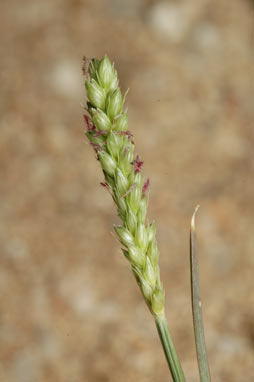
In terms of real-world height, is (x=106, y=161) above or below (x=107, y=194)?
below

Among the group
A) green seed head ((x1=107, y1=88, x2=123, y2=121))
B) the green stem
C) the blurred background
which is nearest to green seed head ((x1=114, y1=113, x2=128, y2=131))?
green seed head ((x1=107, y1=88, x2=123, y2=121))

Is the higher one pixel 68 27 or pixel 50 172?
pixel 68 27

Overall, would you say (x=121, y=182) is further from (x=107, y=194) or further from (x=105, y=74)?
(x=107, y=194)

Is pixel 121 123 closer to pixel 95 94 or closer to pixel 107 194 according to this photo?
pixel 95 94

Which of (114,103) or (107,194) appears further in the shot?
(107,194)

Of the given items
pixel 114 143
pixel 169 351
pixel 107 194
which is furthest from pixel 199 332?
pixel 107 194

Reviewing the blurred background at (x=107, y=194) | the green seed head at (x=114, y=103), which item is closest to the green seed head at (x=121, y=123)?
the green seed head at (x=114, y=103)

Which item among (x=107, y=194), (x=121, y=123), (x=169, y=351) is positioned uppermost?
(x=107, y=194)

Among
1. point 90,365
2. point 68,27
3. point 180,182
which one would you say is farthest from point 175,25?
point 90,365

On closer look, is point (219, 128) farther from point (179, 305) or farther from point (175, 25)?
point (179, 305)

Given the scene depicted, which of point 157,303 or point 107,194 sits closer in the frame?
point 157,303
